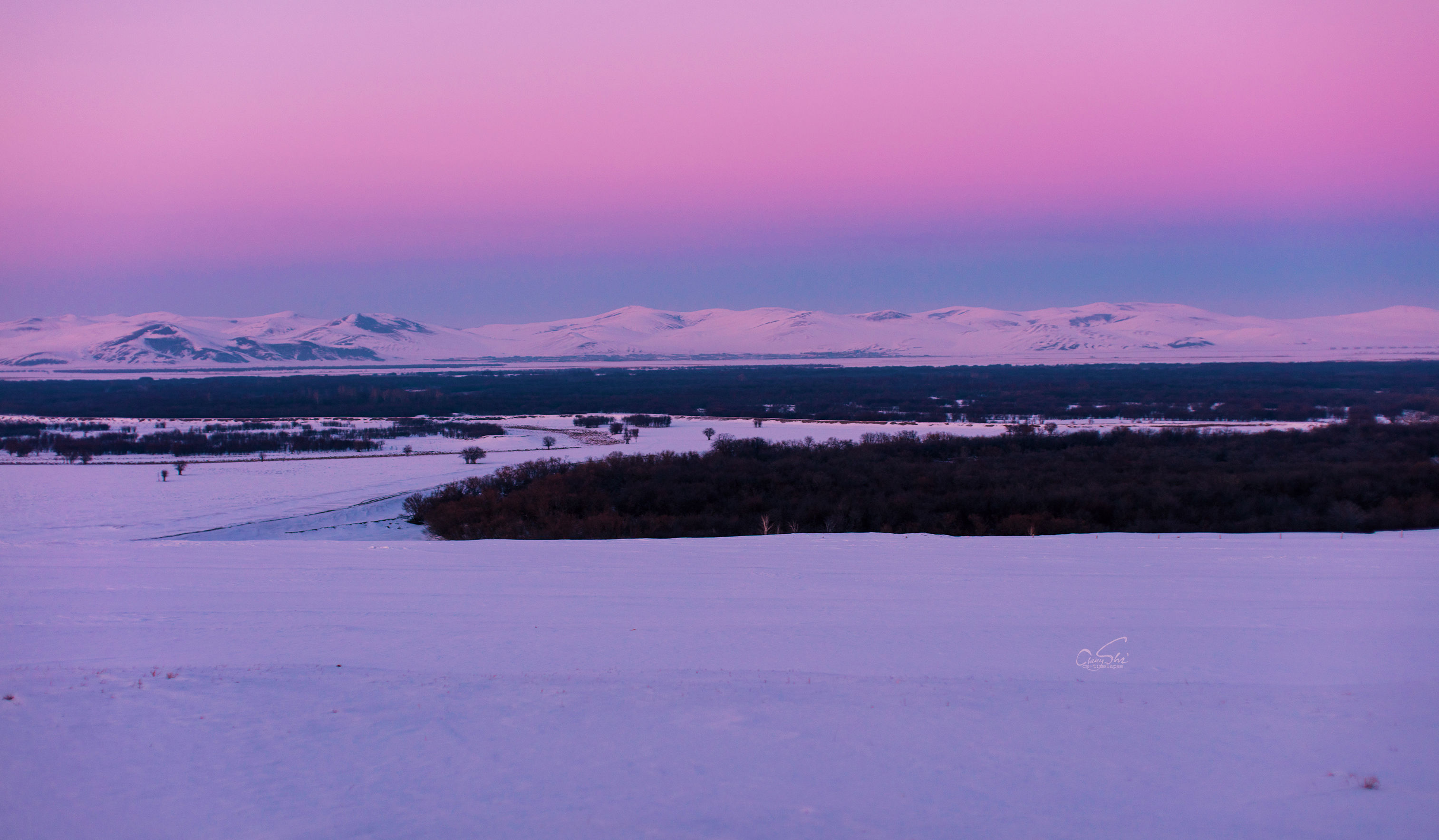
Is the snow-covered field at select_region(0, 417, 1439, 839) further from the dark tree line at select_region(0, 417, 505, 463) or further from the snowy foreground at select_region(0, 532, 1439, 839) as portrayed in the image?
the dark tree line at select_region(0, 417, 505, 463)

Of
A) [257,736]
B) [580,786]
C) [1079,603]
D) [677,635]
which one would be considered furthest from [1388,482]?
[257,736]

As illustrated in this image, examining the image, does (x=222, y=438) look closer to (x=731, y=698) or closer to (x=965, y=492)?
(x=965, y=492)

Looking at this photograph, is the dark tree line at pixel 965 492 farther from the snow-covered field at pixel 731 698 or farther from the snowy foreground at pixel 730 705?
the snowy foreground at pixel 730 705

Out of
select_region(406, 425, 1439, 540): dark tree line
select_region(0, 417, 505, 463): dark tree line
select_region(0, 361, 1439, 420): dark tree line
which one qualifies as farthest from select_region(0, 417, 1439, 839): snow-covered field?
select_region(0, 361, 1439, 420): dark tree line

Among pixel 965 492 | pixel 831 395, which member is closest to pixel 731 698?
pixel 965 492

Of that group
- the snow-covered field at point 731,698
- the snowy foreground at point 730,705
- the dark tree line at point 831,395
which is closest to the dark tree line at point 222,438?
the dark tree line at point 831,395

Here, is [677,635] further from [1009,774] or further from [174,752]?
[174,752]
